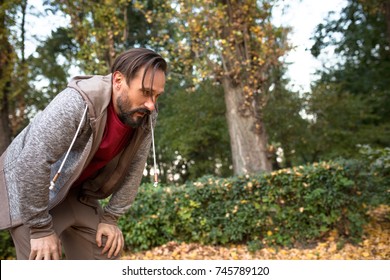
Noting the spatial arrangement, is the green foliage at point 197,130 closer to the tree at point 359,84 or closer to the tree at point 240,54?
the tree at point 359,84

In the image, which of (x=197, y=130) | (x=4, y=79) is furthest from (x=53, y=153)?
(x=197, y=130)

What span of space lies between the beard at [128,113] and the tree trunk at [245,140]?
22.7ft

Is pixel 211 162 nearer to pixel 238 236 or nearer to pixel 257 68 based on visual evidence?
pixel 257 68

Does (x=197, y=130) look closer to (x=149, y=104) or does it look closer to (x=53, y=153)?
(x=149, y=104)

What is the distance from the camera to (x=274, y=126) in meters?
14.8

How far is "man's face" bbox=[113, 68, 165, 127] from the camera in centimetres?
204

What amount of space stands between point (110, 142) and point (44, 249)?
0.60 meters

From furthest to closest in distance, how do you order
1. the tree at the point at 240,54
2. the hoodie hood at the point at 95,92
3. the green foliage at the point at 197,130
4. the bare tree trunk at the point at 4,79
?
the green foliage at the point at 197,130
the tree at the point at 240,54
the bare tree trunk at the point at 4,79
the hoodie hood at the point at 95,92

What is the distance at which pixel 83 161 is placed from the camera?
2.08 m

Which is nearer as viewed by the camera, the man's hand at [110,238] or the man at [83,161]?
the man at [83,161]

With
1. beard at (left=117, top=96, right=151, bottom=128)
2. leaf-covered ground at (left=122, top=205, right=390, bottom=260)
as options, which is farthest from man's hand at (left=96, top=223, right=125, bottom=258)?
leaf-covered ground at (left=122, top=205, right=390, bottom=260)

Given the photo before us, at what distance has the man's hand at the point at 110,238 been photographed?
245cm

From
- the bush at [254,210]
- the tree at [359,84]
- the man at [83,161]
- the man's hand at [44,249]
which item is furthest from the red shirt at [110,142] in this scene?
the tree at [359,84]
